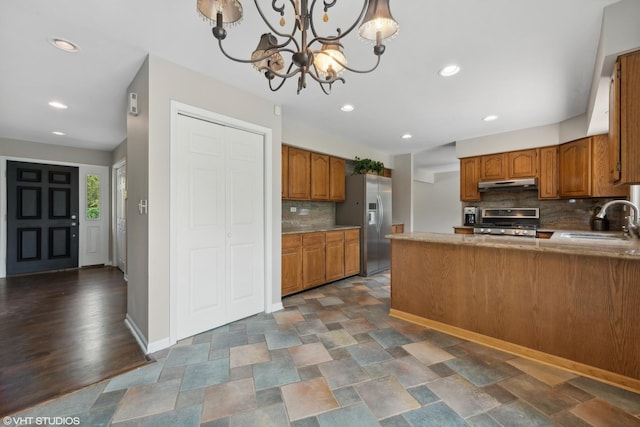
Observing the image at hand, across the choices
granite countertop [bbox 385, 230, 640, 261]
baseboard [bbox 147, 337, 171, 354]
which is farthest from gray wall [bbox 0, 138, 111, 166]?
granite countertop [bbox 385, 230, 640, 261]

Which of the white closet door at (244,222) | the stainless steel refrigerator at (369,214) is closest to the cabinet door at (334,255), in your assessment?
the stainless steel refrigerator at (369,214)

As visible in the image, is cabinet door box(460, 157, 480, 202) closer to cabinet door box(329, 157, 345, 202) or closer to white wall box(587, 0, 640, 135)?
cabinet door box(329, 157, 345, 202)

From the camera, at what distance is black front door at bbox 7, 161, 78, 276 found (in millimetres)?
4590

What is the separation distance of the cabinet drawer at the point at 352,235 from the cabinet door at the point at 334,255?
4.2 inches

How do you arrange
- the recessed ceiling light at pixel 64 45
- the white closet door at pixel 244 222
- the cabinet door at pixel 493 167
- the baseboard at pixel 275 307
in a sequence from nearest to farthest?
the recessed ceiling light at pixel 64 45
the white closet door at pixel 244 222
the baseboard at pixel 275 307
the cabinet door at pixel 493 167

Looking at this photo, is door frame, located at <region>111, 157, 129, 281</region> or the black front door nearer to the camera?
the black front door

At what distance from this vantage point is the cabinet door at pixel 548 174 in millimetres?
3972

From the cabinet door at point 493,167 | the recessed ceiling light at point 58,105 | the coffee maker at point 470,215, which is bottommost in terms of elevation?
the coffee maker at point 470,215

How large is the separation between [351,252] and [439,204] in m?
5.33

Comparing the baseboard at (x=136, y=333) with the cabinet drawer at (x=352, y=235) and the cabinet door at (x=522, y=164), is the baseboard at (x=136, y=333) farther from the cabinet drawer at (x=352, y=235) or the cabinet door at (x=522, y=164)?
the cabinet door at (x=522, y=164)

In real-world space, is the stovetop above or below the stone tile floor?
above

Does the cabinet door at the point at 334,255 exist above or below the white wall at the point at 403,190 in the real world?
below

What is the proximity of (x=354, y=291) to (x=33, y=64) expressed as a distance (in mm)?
4215

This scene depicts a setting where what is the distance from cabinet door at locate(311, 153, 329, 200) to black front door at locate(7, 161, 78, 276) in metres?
4.87
